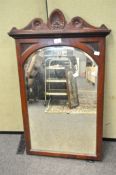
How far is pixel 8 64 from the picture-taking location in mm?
2352

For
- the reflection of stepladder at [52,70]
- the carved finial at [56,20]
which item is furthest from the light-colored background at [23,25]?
the reflection of stepladder at [52,70]

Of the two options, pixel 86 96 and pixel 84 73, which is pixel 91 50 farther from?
pixel 86 96

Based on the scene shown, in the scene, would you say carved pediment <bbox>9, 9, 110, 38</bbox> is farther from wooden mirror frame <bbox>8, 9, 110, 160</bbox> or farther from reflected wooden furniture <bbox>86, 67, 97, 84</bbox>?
reflected wooden furniture <bbox>86, 67, 97, 84</bbox>

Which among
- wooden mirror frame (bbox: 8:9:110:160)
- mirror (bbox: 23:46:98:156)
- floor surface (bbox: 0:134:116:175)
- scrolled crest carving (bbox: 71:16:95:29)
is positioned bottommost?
floor surface (bbox: 0:134:116:175)

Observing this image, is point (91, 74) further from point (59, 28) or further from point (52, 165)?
point (52, 165)

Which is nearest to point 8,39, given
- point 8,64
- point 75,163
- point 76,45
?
point 8,64

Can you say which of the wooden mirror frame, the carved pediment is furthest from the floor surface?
the carved pediment

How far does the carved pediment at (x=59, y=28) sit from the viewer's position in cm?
180

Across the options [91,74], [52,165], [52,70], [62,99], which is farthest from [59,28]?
[52,165]

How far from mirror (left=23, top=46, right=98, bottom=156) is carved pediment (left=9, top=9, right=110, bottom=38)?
0.16 m

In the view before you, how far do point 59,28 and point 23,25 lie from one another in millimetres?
501

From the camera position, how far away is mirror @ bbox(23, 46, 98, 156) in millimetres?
1973

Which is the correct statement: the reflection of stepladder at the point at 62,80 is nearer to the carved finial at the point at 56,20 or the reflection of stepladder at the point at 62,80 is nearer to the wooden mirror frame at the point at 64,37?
the wooden mirror frame at the point at 64,37

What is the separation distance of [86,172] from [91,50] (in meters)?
1.14
